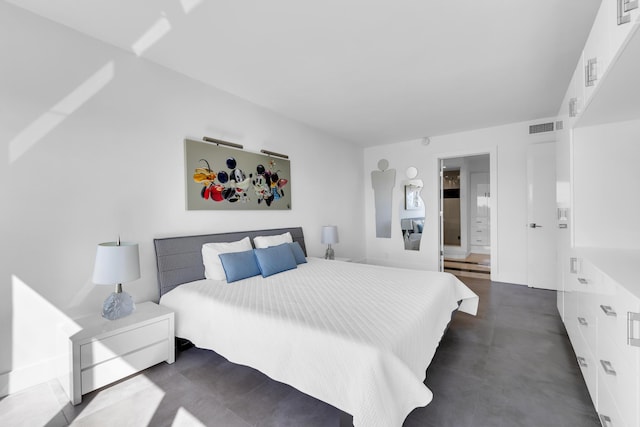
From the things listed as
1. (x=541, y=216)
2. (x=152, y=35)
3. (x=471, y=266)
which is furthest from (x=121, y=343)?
(x=471, y=266)

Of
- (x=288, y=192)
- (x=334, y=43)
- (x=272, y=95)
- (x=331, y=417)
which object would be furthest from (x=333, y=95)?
(x=331, y=417)

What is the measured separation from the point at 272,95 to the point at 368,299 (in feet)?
9.01

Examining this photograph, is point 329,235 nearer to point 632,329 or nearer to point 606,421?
point 606,421

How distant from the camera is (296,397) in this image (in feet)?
6.36

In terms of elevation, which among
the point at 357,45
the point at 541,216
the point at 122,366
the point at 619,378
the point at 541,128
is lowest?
the point at 122,366

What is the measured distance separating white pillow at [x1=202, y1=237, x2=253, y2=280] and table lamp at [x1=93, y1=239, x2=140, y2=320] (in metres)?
0.79

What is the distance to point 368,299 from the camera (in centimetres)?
221

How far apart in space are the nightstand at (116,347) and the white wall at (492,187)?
15.2ft

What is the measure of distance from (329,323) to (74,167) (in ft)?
7.87

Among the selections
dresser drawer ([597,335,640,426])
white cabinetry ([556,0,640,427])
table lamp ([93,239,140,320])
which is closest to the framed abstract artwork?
table lamp ([93,239,140,320])

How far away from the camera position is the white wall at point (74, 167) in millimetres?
2043

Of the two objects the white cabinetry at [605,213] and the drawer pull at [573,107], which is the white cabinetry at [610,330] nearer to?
the white cabinetry at [605,213]

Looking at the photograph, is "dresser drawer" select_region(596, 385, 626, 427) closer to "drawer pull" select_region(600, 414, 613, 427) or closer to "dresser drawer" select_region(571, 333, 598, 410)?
"drawer pull" select_region(600, 414, 613, 427)

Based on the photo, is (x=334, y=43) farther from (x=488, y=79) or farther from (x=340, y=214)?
(x=340, y=214)
